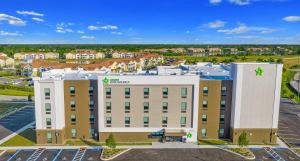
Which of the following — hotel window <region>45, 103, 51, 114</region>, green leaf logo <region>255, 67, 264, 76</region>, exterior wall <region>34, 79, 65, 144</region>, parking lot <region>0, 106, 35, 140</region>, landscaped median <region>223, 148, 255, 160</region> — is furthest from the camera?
parking lot <region>0, 106, 35, 140</region>

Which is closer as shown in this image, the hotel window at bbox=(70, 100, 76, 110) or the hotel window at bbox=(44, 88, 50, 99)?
the hotel window at bbox=(44, 88, 50, 99)

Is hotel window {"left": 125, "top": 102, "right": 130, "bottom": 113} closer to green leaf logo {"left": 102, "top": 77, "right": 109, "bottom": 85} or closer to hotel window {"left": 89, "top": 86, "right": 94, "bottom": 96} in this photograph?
green leaf logo {"left": 102, "top": 77, "right": 109, "bottom": 85}

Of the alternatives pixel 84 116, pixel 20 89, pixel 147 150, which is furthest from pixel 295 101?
pixel 20 89

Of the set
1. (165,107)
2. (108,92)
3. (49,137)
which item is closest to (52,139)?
(49,137)

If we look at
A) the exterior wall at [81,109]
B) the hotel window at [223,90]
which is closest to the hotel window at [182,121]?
the hotel window at [223,90]

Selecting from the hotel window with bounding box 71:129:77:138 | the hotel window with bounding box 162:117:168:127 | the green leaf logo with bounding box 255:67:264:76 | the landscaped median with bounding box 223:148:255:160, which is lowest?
the landscaped median with bounding box 223:148:255:160

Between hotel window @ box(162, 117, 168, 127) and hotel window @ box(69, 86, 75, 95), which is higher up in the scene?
hotel window @ box(69, 86, 75, 95)

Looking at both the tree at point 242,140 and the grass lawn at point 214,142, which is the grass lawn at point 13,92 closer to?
the grass lawn at point 214,142

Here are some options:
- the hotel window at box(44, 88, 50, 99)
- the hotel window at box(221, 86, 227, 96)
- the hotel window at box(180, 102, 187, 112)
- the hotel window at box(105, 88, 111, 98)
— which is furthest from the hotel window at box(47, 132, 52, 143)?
the hotel window at box(221, 86, 227, 96)
